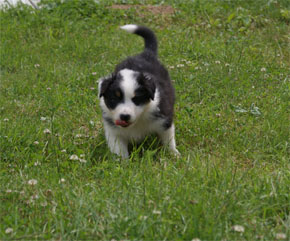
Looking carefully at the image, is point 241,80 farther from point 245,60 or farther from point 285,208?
point 285,208

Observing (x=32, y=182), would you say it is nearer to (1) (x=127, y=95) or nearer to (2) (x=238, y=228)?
(1) (x=127, y=95)

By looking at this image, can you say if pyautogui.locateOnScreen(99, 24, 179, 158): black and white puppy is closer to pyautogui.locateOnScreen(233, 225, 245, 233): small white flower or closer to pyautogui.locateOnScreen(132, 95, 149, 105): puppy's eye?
pyautogui.locateOnScreen(132, 95, 149, 105): puppy's eye

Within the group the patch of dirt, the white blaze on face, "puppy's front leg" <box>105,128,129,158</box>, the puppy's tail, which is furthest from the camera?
the patch of dirt

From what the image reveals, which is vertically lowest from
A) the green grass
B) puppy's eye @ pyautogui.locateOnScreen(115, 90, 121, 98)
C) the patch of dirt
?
the patch of dirt

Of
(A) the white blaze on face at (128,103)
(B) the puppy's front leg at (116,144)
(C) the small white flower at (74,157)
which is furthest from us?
(B) the puppy's front leg at (116,144)

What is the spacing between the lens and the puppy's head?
3392 mm

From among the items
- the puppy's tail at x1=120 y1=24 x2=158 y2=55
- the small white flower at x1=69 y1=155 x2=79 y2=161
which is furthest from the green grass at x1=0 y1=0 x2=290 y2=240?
the puppy's tail at x1=120 y1=24 x2=158 y2=55

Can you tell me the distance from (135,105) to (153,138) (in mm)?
634

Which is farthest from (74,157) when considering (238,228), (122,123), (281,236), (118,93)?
(281,236)

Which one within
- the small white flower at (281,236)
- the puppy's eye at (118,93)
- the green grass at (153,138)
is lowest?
the green grass at (153,138)

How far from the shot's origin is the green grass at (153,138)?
7.68 feet

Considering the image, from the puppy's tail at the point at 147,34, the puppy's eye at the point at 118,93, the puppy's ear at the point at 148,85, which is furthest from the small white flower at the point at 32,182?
the puppy's tail at the point at 147,34

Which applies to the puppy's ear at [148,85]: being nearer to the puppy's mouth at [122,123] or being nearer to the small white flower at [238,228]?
the puppy's mouth at [122,123]

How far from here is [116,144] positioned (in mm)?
3732
